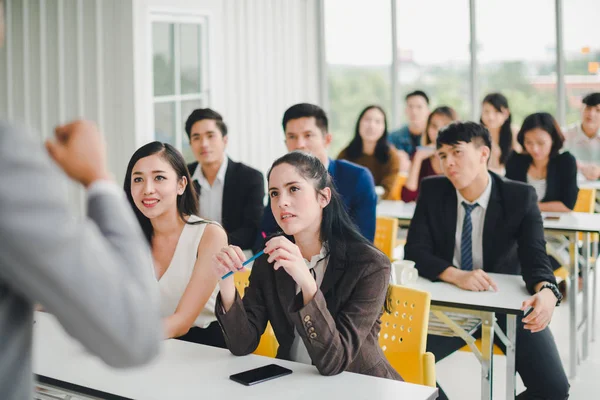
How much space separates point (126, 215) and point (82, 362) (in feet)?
4.33

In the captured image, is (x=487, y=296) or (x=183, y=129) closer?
(x=487, y=296)

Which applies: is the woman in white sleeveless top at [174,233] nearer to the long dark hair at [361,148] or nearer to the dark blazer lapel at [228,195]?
the dark blazer lapel at [228,195]

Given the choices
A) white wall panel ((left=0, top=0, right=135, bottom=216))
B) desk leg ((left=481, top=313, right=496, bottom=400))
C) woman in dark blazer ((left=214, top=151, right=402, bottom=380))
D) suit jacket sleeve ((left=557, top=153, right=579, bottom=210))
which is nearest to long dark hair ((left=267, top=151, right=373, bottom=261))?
woman in dark blazer ((left=214, top=151, right=402, bottom=380))

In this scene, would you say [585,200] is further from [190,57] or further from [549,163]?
[190,57]

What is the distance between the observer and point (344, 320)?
2145mm

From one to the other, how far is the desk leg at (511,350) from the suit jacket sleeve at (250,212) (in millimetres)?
1647

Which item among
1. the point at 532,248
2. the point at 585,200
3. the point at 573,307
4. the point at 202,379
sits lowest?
the point at 573,307

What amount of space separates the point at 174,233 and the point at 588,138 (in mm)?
4425

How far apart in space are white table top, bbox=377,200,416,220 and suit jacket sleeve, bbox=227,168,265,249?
92cm

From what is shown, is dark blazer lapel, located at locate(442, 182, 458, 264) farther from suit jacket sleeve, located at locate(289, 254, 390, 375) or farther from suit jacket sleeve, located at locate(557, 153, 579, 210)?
suit jacket sleeve, located at locate(557, 153, 579, 210)

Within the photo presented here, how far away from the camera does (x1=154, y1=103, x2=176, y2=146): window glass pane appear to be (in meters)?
5.57

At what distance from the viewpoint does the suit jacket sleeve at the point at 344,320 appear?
Result: 1998 millimetres

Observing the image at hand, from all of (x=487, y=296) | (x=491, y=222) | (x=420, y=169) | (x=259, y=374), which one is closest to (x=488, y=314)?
(x=487, y=296)

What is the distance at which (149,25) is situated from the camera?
17.8 feet
